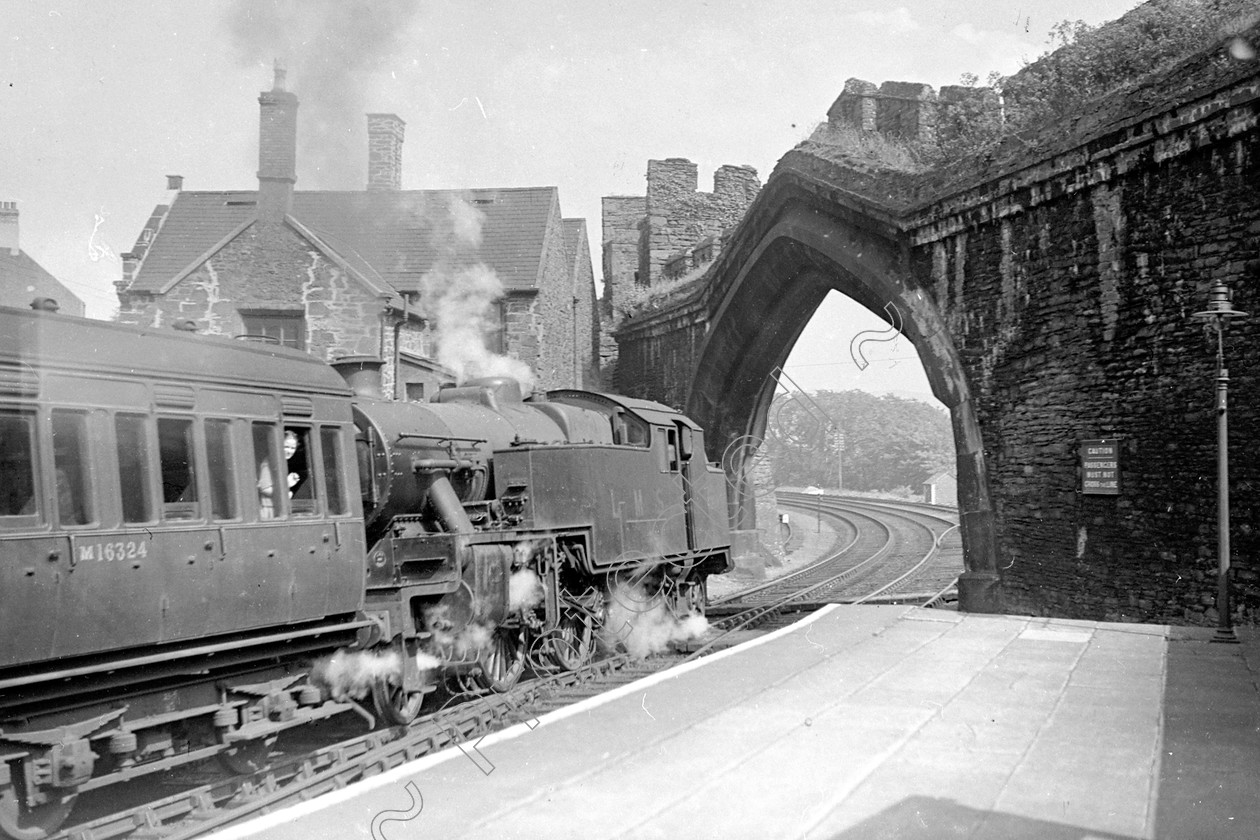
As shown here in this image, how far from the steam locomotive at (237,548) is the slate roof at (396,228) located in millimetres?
11733

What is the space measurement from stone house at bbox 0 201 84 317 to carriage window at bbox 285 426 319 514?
3253 mm

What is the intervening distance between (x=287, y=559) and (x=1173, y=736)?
536cm

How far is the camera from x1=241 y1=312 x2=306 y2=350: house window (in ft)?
60.0

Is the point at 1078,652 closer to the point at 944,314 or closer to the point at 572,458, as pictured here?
the point at 572,458

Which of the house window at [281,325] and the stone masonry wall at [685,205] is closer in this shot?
the house window at [281,325]

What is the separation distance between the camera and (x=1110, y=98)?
1138cm

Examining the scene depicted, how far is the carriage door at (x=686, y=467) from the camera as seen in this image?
12.7 meters

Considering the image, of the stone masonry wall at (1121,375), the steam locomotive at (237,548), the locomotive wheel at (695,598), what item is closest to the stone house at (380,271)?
the locomotive wheel at (695,598)

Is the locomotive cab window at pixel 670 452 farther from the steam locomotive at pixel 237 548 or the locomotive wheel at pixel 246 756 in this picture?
the locomotive wheel at pixel 246 756

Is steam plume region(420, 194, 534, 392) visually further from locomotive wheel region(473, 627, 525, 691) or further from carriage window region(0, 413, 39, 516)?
carriage window region(0, 413, 39, 516)

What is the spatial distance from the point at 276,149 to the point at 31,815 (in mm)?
15131

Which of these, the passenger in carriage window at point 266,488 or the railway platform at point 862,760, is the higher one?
the passenger in carriage window at point 266,488

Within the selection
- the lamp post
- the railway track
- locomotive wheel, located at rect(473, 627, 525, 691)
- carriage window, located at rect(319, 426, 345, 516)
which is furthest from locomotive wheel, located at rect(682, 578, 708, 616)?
carriage window, located at rect(319, 426, 345, 516)

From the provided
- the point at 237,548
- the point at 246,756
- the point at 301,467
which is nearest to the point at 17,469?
the point at 237,548
